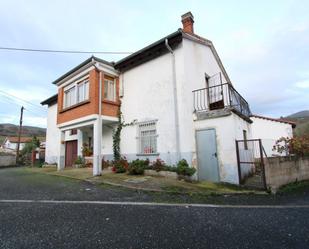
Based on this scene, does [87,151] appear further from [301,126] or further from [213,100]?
[301,126]

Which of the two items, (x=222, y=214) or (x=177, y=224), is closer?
(x=177, y=224)

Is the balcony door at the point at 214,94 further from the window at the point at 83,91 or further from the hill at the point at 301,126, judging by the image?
the hill at the point at 301,126

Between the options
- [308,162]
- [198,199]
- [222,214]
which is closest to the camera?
[222,214]

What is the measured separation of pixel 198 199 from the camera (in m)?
5.87

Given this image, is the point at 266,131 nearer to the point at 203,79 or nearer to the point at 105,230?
the point at 203,79

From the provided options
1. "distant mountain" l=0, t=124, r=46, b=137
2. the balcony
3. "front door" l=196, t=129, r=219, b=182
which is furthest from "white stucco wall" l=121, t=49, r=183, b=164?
"distant mountain" l=0, t=124, r=46, b=137

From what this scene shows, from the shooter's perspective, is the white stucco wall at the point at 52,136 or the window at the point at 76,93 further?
the white stucco wall at the point at 52,136

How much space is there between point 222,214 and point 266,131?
558 inches

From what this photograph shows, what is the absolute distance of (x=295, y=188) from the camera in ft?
25.1

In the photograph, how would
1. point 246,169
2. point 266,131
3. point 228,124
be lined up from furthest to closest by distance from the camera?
point 266,131 → point 246,169 → point 228,124

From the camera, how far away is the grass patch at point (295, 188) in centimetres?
711

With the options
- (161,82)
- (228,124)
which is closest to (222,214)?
(228,124)

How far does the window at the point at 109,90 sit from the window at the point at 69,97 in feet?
7.95

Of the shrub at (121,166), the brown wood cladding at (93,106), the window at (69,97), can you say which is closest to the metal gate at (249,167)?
the shrub at (121,166)
